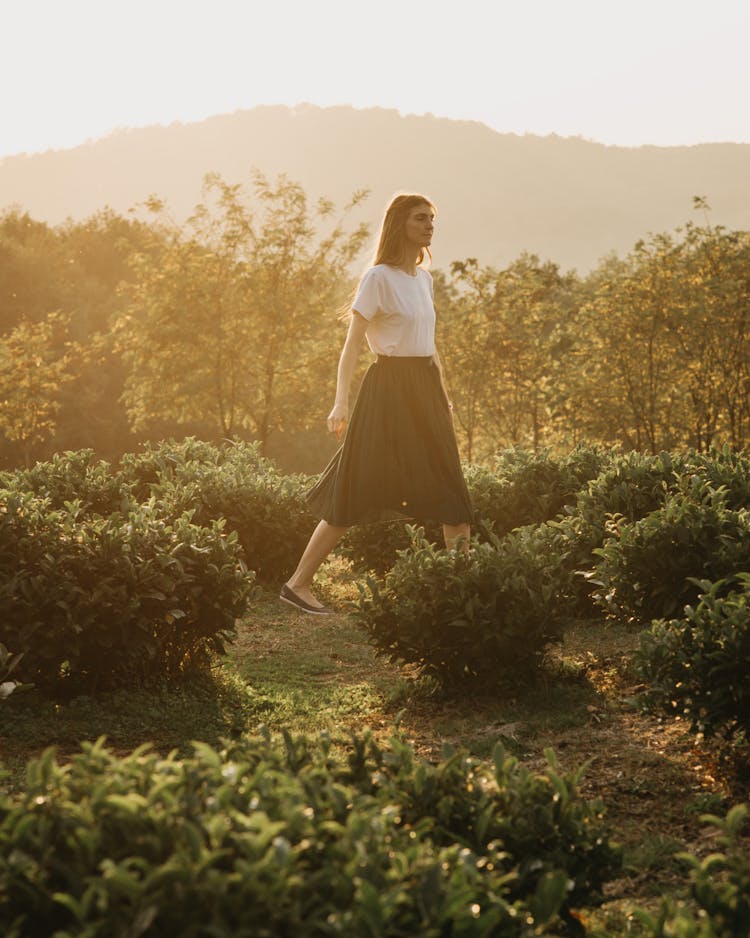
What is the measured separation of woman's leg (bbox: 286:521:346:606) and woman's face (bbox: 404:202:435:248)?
172cm

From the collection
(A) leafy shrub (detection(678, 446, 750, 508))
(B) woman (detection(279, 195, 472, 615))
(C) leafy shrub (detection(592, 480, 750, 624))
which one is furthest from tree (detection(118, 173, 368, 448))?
(C) leafy shrub (detection(592, 480, 750, 624))

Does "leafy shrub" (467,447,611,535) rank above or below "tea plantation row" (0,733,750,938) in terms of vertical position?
below

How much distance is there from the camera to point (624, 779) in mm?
3617

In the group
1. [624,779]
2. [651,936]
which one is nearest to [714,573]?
[624,779]

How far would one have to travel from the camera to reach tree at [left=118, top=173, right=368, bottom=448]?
2069 centimetres

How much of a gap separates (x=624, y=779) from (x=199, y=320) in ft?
61.9

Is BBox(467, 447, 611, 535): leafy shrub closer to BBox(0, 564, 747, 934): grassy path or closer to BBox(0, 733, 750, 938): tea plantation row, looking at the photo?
BBox(0, 564, 747, 934): grassy path

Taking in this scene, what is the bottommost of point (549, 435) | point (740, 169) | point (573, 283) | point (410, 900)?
point (549, 435)

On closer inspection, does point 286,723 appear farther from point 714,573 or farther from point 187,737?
point 714,573

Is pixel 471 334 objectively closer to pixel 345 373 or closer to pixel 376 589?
pixel 345 373

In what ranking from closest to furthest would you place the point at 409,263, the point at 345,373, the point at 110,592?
the point at 110,592
the point at 345,373
the point at 409,263

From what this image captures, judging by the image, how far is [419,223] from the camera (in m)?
5.79

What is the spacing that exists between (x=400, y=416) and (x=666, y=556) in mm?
1710

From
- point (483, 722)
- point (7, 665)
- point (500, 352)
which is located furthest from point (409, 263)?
point (500, 352)
